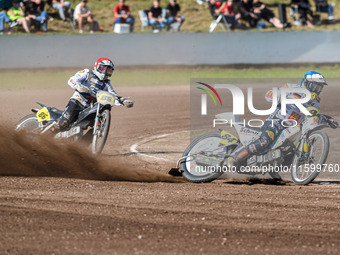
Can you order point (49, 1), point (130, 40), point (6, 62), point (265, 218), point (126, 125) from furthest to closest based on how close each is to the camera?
point (49, 1) < point (130, 40) < point (6, 62) < point (126, 125) < point (265, 218)

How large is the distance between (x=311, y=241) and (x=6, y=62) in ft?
51.8

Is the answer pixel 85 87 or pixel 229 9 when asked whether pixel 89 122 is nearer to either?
pixel 85 87

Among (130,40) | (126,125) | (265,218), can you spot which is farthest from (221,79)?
(265,218)

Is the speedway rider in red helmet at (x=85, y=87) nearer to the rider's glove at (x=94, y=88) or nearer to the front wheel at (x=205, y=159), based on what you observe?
the rider's glove at (x=94, y=88)

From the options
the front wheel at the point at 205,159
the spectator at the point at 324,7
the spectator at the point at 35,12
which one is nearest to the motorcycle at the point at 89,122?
the front wheel at the point at 205,159

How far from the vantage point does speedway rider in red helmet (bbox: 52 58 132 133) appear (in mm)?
10742

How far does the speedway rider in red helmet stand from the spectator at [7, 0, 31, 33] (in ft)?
37.0

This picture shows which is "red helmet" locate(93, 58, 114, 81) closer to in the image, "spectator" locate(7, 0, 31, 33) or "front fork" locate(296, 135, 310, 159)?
"front fork" locate(296, 135, 310, 159)

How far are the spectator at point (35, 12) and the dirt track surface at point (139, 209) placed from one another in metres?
12.1

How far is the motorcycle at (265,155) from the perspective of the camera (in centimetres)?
811

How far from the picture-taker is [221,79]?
2016cm

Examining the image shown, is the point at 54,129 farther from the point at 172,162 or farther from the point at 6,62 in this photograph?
the point at 6,62

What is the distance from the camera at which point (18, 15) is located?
70.7ft

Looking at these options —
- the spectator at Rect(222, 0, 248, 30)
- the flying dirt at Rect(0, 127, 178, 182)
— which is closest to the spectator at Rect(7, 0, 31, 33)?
the spectator at Rect(222, 0, 248, 30)
